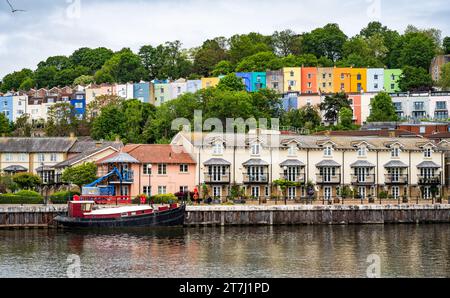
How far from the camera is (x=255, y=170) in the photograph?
8231cm

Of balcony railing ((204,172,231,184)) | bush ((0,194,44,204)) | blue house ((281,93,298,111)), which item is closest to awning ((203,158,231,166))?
balcony railing ((204,172,231,184))

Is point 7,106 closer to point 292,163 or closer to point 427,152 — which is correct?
point 292,163

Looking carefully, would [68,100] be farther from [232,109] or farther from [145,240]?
[145,240]

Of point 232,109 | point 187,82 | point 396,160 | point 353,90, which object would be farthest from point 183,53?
point 396,160

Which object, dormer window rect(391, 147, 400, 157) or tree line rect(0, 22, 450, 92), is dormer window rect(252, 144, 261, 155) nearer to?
dormer window rect(391, 147, 400, 157)

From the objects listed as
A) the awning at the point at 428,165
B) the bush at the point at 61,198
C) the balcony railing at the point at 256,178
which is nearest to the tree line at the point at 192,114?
the balcony railing at the point at 256,178

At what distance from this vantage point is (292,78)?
141 metres

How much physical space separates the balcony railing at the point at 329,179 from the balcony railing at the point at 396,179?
4.70m

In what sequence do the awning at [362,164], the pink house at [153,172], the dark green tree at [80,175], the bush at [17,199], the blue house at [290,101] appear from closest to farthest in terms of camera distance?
the bush at [17,199] → the pink house at [153,172] → the dark green tree at [80,175] → the awning at [362,164] → the blue house at [290,101]

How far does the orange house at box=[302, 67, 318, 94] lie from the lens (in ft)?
461

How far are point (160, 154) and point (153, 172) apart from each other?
206 cm

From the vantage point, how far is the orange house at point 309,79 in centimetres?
14038

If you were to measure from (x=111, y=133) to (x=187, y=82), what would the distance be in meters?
34.3

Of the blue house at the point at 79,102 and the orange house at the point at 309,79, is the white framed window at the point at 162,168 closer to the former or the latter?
the orange house at the point at 309,79
